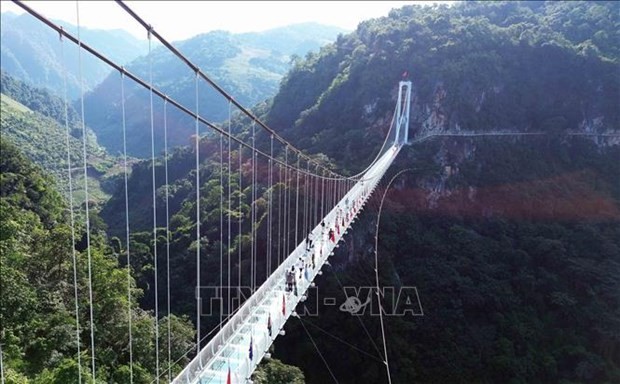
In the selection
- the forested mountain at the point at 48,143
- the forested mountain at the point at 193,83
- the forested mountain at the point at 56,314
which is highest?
the forested mountain at the point at 193,83

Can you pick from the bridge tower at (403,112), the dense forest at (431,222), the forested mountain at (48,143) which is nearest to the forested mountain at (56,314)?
the dense forest at (431,222)

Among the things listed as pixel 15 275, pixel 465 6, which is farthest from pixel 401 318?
pixel 465 6

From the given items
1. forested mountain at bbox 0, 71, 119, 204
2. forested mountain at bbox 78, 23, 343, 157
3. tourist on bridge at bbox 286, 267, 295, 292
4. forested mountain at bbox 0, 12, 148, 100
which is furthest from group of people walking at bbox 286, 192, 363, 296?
forested mountain at bbox 0, 12, 148, 100

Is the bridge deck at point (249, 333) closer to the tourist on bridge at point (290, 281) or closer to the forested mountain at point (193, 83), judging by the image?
the tourist on bridge at point (290, 281)

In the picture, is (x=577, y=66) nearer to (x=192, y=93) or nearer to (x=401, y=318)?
(x=401, y=318)

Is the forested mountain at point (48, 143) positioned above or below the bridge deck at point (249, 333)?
above

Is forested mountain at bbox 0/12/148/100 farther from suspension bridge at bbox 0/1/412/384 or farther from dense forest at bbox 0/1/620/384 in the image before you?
suspension bridge at bbox 0/1/412/384
